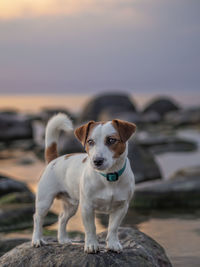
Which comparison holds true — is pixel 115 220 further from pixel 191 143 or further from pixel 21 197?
pixel 191 143

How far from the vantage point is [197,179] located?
11.5 m

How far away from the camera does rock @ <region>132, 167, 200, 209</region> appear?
1093 centimetres

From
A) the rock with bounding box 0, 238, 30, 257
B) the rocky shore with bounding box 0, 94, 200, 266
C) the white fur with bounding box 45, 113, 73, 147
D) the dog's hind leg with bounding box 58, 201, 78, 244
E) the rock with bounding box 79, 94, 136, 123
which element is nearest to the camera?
the rocky shore with bounding box 0, 94, 200, 266

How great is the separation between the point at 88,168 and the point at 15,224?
478cm

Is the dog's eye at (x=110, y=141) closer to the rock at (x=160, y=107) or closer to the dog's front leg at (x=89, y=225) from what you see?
the dog's front leg at (x=89, y=225)

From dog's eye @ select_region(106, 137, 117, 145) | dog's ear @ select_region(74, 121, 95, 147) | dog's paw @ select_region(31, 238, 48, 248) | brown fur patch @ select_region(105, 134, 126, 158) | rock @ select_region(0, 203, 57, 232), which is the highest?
dog's ear @ select_region(74, 121, 95, 147)

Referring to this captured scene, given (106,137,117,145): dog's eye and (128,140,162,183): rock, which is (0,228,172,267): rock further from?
(128,140,162,183): rock

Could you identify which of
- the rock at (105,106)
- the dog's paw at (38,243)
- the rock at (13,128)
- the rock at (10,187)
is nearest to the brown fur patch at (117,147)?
the dog's paw at (38,243)

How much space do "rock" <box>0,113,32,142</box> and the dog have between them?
A: 20.0 meters

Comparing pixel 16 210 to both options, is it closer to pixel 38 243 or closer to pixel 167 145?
pixel 38 243

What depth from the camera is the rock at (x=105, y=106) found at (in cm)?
3562

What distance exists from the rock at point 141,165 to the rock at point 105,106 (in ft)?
69.1

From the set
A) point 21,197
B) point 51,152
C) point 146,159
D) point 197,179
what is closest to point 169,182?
point 197,179

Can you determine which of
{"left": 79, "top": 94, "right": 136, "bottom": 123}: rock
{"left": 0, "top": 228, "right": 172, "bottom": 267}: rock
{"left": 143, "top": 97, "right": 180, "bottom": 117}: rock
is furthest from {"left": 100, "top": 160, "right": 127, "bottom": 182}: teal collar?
{"left": 143, "top": 97, "right": 180, "bottom": 117}: rock
